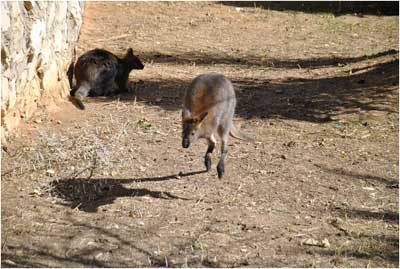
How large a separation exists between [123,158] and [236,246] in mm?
2088

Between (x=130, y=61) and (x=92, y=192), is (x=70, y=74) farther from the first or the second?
(x=92, y=192)

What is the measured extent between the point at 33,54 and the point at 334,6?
29.5ft

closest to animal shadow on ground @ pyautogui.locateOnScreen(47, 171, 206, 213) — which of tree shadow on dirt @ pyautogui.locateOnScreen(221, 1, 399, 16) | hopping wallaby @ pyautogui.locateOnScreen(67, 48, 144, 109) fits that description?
hopping wallaby @ pyautogui.locateOnScreen(67, 48, 144, 109)

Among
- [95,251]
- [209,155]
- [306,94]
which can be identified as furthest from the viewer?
[306,94]

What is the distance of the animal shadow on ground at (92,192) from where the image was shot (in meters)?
6.39

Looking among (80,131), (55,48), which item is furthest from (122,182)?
(55,48)

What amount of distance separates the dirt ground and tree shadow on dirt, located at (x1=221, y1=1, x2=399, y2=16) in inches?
129

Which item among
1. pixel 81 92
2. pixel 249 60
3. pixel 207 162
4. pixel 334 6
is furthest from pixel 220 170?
pixel 334 6

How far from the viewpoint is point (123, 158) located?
736cm

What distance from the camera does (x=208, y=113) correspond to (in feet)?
22.2

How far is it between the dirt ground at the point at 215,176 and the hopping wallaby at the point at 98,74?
8.1 inches

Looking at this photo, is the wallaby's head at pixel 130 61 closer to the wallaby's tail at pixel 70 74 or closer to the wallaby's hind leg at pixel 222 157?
the wallaby's tail at pixel 70 74

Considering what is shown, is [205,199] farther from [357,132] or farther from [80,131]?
[357,132]

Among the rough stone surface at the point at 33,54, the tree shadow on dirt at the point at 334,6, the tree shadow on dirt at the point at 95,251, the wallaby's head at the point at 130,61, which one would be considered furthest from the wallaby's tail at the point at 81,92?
the tree shadow on dirt at the point at 334,6
